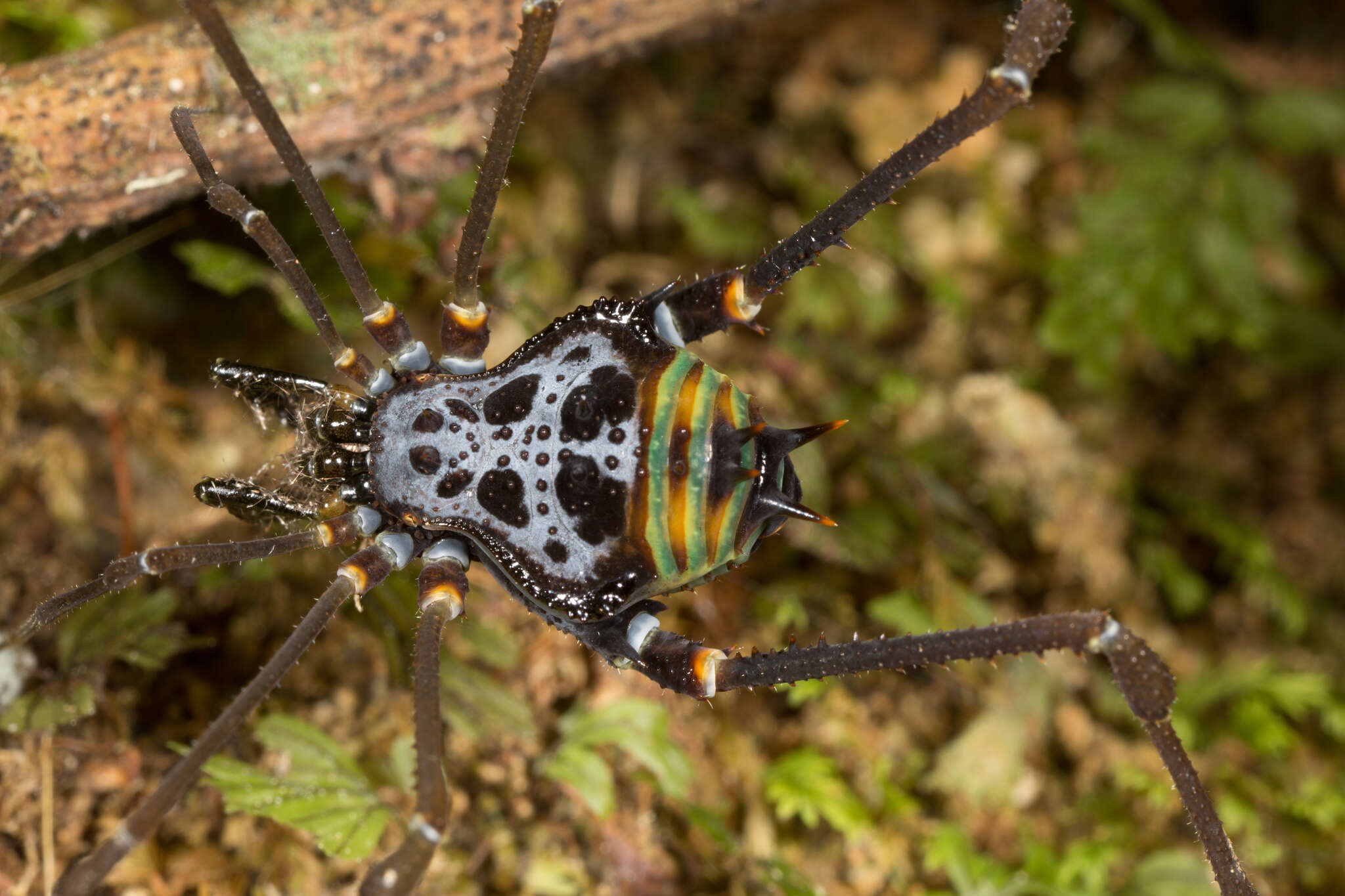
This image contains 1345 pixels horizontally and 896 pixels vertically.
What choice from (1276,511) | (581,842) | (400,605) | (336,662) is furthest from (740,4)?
(1276,511)

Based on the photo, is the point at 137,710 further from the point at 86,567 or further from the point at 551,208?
the point at 551,208

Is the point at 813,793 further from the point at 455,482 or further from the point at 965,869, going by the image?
the point at 455,482

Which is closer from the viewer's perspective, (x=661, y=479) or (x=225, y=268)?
(x=661, y=479)

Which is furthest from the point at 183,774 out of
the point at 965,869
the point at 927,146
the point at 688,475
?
the point at 965,869

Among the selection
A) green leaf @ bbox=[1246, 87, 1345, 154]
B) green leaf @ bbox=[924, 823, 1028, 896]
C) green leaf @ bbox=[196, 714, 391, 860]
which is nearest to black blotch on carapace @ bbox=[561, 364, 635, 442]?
green leaf @ bbox=[196, 714, 391, 860]

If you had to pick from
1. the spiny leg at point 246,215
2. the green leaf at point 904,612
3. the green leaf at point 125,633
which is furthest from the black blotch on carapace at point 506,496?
the green leaf at point 904,612

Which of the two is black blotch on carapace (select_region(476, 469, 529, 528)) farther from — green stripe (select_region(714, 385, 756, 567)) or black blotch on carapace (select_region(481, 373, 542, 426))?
green stripe (select_region(714, 385, 756, 567))

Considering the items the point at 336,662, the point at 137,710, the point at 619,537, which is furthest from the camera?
the point at 336,662
